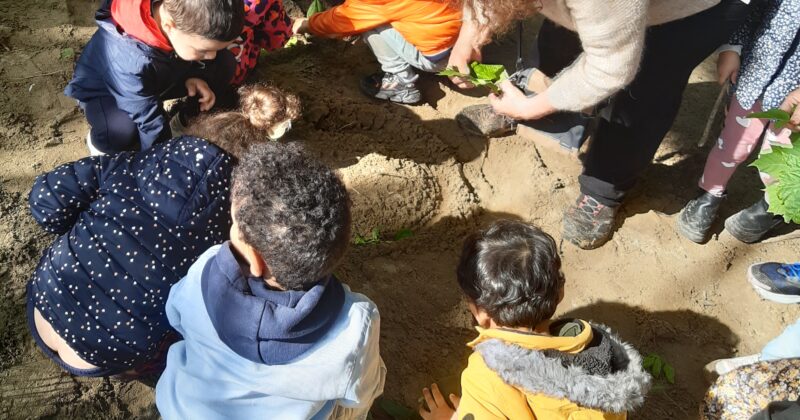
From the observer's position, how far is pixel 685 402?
104 inches

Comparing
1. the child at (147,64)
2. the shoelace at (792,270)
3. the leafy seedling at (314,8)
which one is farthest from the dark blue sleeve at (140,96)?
the shoelace at (792,270)

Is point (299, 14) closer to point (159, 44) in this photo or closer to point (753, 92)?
point (159, 44)

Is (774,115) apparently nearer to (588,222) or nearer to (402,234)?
(588,222)

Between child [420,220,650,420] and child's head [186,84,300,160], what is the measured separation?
2.74ft

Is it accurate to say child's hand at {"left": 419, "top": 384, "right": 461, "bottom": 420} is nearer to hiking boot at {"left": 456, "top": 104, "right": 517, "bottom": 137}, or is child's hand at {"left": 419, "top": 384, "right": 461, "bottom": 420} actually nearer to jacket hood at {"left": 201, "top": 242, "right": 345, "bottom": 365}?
jacket hood at {"left": 201, "top": 242, "right": 345, "bottom": 365}

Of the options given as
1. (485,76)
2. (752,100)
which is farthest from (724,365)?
(485,76)

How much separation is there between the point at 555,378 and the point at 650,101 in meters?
1.34

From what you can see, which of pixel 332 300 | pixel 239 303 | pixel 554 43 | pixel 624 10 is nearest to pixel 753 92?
pixel 554 43

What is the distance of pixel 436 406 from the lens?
91.7 inches

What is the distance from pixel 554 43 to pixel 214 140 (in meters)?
1.81

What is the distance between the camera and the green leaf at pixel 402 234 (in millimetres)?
2957

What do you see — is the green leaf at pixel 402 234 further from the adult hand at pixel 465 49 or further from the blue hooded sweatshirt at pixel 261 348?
the blue hooded sweatshirt at pixel 261 348

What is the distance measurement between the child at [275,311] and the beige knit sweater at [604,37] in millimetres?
885

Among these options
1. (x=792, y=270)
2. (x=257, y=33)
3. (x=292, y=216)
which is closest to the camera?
(x=292, y=216)
